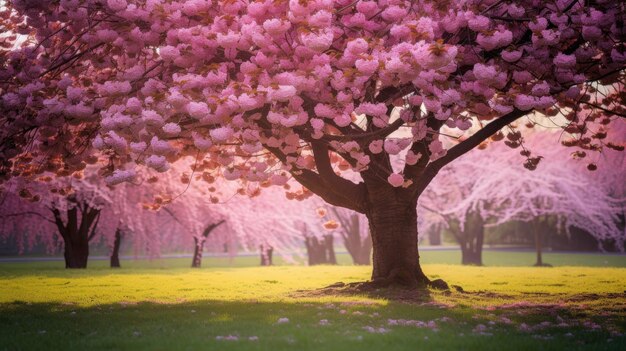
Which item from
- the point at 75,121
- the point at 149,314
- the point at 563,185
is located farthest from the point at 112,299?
the point at 563,185

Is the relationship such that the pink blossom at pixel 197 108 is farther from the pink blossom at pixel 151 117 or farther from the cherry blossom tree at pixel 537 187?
the cherry blossom tree at pixel 537 187

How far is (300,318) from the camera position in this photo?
8.21 meters

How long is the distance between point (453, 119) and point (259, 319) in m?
4.42

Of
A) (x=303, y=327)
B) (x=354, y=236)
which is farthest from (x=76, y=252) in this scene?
(x=303, y=327)

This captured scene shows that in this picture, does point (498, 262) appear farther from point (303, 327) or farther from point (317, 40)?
point (317, 40)

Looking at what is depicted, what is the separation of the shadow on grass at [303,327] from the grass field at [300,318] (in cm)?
1

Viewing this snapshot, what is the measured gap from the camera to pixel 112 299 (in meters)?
11.6

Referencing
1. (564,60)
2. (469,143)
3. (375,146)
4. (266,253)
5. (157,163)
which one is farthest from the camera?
(266,253)

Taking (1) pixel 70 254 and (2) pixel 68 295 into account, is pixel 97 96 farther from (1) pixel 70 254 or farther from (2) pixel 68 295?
(1) pixel 70 254

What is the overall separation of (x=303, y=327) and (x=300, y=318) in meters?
0.89

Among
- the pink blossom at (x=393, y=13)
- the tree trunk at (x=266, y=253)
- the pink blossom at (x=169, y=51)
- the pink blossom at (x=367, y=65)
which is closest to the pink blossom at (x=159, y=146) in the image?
the pink blossom at (x=169, y=51)

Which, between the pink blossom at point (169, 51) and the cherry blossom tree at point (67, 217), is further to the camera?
the cherry blossom tree at point (67, 217)

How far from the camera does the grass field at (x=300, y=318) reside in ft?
21.0

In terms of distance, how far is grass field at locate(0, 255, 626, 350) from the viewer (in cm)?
639
